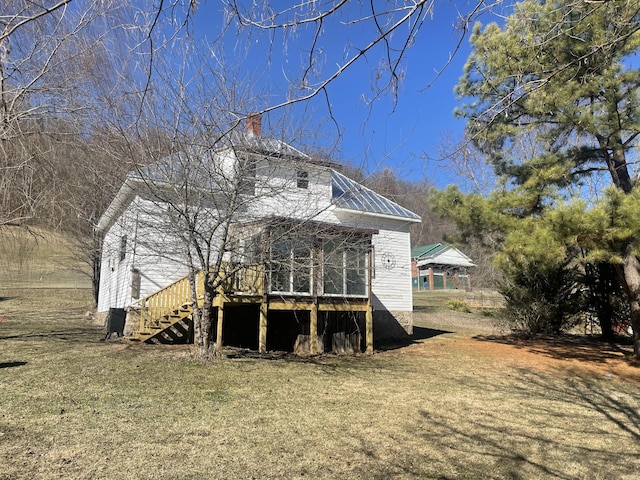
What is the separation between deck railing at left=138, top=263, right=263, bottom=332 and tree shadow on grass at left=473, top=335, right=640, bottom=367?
25.7ft

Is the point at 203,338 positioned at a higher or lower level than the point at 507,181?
lower

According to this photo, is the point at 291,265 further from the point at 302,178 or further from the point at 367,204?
the point at 367,204

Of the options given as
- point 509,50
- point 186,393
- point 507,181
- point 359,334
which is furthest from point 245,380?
point 507,181

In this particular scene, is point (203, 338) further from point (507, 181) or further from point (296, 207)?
point (507, 181)

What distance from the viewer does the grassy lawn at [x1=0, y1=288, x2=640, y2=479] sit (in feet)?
14.3

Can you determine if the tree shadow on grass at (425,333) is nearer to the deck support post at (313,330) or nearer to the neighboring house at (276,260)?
the neighboring house at (276,260)

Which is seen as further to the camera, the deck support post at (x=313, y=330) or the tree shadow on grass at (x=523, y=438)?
the deck support post at (x=313, y=330)

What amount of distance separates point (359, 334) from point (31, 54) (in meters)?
9.84

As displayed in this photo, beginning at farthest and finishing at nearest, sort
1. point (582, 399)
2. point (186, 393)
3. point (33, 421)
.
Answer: point (582, 399)
point (186, 393)
point (33, 421)

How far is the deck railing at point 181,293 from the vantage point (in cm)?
1065

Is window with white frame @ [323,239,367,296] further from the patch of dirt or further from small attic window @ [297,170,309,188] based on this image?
the patch of dirt

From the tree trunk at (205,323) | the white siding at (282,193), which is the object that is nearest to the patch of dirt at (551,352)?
the white siding at (282,193)

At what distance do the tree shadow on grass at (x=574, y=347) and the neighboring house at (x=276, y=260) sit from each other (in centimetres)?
359

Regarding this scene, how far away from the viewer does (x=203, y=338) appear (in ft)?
30.2
